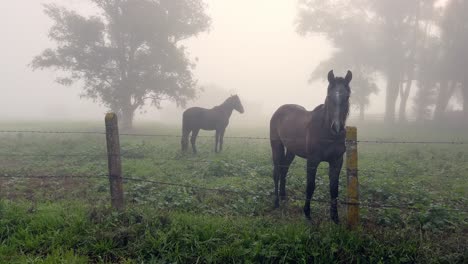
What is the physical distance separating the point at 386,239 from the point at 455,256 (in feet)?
2.84

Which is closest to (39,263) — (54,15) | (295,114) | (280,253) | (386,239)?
(280,253)

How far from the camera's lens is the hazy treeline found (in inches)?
1217

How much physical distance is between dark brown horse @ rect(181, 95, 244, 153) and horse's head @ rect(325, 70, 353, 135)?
968 centimetres

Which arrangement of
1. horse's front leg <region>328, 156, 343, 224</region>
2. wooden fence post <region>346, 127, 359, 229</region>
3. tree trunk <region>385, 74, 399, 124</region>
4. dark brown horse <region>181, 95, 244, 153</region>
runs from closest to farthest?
wooden fence post <region>346, 127, 359, 229</region>, horse's front leg <region>328, 156, 343, 224</region>, dark brown horse <region>181, 95, 244, 153</region>, tree trunk <region>385, 74, 399, 124</region>

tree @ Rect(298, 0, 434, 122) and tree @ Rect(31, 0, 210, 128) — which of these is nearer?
tree @ Rect(31, 0, 210, 128)

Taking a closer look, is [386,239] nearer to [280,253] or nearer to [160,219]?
[280,253]

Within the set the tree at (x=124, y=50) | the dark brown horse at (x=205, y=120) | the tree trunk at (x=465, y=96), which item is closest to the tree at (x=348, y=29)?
the tree trunk at (x=465, y=96)

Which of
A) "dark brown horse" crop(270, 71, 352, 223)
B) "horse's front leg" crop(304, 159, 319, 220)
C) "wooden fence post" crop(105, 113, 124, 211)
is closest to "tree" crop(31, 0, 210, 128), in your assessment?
"dark brown horse" crop(270, 71, 352, 223)

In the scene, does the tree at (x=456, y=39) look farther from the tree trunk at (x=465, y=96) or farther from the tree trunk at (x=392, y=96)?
the tree trunk at (x=392, y=96)

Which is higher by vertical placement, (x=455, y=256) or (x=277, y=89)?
(x=277, y=89)

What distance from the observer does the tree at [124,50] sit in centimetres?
2558

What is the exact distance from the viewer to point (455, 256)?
4449 mm

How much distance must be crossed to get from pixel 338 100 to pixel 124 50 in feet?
Result: 80.8

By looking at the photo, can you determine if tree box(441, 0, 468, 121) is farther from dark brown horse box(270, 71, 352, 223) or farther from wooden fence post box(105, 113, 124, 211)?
wooden fence post box(105, 113, 124, 211)
